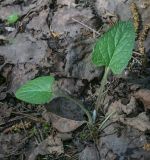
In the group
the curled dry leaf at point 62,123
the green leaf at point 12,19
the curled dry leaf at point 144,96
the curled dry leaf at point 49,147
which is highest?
the green leaf at point 12,19

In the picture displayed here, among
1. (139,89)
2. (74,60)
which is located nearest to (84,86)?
(74,60)

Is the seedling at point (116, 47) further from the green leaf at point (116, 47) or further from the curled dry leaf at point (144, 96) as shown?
the curled dry leaf at point (144, 96)

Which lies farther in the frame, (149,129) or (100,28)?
(100,28)

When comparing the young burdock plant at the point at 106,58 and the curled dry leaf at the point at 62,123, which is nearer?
the young burdock plant at the point at 106,58

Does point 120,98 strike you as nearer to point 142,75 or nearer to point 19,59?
point 142,75

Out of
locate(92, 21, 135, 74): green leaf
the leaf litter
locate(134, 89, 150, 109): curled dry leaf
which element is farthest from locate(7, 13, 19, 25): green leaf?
locate(134, 89, 150, 109): curled dry leaf

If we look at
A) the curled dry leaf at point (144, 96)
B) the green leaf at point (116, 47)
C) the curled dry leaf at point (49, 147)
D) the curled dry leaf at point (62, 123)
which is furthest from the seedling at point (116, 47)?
the curled dry leaf at point (49, 147)

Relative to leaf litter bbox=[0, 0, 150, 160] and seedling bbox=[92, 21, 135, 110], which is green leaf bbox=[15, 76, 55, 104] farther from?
seedling bbox=[92, 21, 135, 110]
